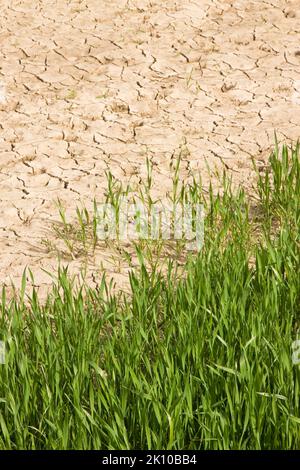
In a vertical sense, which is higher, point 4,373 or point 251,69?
point 251,69

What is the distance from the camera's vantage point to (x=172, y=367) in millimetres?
2898

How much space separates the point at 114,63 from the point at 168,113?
64 centimetres

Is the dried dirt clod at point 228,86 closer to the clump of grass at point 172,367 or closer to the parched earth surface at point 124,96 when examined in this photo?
the parched earth surface at point 124,96

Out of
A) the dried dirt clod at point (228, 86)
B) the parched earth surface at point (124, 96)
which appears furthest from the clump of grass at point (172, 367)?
the dried dirt clod at point (228, 86)

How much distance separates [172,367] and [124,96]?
2.71m

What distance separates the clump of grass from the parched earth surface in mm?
719

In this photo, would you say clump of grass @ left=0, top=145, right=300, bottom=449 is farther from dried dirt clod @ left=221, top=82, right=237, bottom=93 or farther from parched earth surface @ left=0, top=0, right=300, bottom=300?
dried dirt clod @ left=221, top=82, right=237, bottom=93

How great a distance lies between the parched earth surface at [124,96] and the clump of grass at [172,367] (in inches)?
28.3

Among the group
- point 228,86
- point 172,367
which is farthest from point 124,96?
point 172,367

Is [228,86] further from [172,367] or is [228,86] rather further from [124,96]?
[172,367]

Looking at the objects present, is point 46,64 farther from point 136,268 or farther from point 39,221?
point 136,268

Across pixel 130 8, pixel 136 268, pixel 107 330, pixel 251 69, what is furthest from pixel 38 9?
pixel 107 330

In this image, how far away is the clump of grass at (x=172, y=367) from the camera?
2.78 metres

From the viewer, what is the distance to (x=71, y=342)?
3.21 meters
